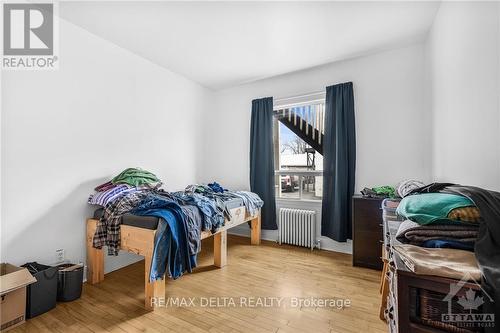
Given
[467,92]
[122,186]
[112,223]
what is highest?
[467,92]

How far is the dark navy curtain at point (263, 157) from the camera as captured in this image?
3793mm

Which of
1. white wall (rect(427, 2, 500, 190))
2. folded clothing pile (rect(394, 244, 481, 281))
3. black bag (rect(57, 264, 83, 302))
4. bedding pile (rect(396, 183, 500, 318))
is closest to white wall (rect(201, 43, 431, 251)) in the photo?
white wall (rect(427, 2, 500, 190))

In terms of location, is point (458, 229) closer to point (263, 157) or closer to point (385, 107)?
point (385, 107)

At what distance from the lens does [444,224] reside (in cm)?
92

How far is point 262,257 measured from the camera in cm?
311

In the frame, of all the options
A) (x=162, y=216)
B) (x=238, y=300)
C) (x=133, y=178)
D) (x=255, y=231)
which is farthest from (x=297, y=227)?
(x=133, y=178)

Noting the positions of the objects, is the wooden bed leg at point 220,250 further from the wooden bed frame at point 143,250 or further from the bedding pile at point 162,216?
the bedding pile at point 162,216

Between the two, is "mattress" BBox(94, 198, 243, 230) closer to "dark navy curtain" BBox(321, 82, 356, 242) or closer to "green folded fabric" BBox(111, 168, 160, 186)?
"green folded fabric" BBox(111, 168, 160, 186)

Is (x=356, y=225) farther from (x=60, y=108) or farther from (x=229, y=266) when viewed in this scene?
(x=60, y=108)

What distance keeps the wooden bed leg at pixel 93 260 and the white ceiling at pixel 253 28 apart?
2067 millimetres

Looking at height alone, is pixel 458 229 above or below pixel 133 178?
below

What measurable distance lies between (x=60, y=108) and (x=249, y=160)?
2583 mm

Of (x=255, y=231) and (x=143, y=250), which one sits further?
(x=255, y=231)

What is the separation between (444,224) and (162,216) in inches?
73.0
